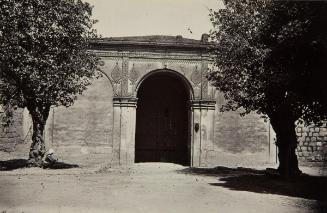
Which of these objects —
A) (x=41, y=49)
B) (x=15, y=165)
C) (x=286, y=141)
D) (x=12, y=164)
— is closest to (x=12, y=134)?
(x=12, y=164)

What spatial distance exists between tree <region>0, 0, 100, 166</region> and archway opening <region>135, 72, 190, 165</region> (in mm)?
7473

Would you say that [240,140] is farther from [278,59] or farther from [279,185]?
[278,59]

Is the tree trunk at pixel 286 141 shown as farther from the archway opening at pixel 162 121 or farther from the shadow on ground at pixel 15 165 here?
the shadow on ground at pixel 15 165

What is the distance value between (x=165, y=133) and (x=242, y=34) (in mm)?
10951

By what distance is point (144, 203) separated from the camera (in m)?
9.62

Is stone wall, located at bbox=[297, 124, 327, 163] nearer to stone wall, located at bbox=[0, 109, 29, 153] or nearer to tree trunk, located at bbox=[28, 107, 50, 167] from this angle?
tree trunk, located at bbox=[28, 107, 50, 167]

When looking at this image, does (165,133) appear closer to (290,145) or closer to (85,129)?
(85,129)

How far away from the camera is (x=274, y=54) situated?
12844 mm

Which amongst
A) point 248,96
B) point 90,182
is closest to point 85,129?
point 90,182

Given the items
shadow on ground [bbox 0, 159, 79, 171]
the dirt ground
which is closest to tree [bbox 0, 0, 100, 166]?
shadow on ground [bbox 0, 159, 79, 171]

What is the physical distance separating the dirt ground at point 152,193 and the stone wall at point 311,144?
7200mm

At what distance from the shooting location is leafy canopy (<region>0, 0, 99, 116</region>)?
48.6ft

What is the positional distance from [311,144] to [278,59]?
11.5 m

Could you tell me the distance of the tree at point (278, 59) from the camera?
1166 cm
